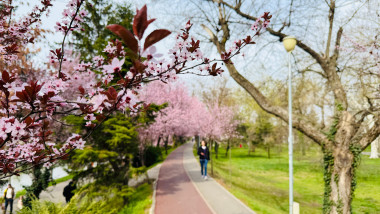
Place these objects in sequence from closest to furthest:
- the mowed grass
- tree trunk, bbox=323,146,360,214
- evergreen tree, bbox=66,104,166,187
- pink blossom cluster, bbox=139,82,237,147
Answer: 1. tree trunk, bbox=323,146,360,214
2. evergreen tree, bbox=66,104,166,187
3. the mowed grass
4. pink blossom cluster, bbox=139,82,237,147

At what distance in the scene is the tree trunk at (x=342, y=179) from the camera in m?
6.03

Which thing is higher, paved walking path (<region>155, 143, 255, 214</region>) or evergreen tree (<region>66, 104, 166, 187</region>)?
evergreen tree (<region>66, 104, 166, 187</region>)

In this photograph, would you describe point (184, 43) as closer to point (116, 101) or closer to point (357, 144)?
point (116, 101)

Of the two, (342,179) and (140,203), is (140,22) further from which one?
(140,203)

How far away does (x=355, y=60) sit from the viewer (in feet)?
23.9

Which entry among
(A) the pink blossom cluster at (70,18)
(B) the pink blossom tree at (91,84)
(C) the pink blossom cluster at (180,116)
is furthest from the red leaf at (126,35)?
(C) the pink blossom cluster at (180,116)

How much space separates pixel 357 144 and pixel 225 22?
543 cm

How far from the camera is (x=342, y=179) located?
6109 mm

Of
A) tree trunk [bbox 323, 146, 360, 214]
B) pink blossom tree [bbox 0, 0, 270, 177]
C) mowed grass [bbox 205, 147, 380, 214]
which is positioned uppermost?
pink blossom tree [bbox 0, 0, 270, 177]

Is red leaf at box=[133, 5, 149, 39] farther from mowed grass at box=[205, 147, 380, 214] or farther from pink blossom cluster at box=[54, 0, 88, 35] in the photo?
mowed grass at box=[205, 147, 380, 214]

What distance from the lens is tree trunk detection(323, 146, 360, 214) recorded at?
19.8ft

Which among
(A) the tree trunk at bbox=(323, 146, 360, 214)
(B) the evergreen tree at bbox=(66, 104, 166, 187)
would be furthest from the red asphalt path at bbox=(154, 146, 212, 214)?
(A) the tree trunk at bbox=(323, 146, 360, 214)

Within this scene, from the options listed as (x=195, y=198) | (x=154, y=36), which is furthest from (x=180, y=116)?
(x=154, y=36)

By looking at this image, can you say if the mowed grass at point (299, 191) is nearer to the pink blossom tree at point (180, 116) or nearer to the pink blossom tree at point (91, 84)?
the pink blossom tree at point (180, 116)
